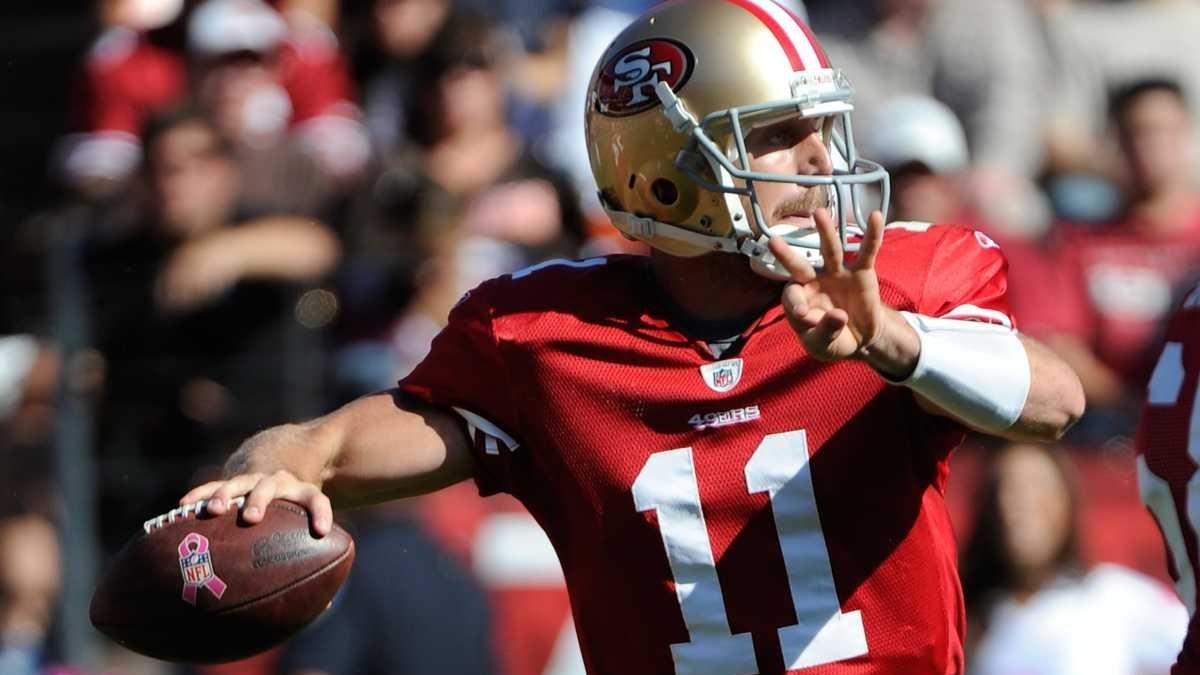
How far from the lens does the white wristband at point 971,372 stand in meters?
3.27

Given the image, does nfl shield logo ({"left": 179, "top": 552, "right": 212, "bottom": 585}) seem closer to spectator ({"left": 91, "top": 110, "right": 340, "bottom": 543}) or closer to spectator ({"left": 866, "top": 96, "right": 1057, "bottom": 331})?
spectator ({"left": 91, "top": 110, "right": 340, "bottom": 543})

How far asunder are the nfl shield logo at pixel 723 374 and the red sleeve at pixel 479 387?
0.38 metres

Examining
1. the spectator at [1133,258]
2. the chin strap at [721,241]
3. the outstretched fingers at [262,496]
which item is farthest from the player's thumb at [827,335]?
the spectator at [1133,258]

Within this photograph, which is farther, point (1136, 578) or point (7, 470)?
point (7, 470)

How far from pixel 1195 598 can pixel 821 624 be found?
0.75 metres

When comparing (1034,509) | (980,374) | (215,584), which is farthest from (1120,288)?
(215,584)

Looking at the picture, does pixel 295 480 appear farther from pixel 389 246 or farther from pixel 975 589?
pixel 389 246

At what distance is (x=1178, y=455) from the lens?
3828mm

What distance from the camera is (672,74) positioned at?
12.1ft

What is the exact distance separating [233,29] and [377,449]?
13.4 feet

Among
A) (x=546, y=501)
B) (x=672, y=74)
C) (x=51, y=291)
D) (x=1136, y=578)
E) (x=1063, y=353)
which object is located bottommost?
(x=1136, y=578)

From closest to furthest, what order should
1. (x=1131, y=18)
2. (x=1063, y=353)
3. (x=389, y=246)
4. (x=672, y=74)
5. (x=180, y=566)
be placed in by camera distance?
(x=180, y=566)
(x=672, y=74)
(x=1063, y=353)
(x=389, y=246)
(x=1131, y=18)

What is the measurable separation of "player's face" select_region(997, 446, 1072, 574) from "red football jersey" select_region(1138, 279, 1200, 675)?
2.03m

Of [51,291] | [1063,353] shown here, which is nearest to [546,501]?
[1063,353]
